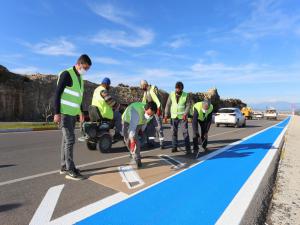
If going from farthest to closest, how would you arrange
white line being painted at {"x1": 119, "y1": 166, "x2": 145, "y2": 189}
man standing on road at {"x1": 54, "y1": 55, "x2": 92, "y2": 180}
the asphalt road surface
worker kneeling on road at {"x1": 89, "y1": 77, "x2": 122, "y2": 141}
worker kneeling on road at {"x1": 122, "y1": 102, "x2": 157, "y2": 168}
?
worker kneeling on road at {"x1": 89, "y1": 77, "x2": 122, "y2": 141}, worker kneeling on road at {"x1": 122, "y1": 102, "x2": 157, "y2": 168}, man standing on road at {"x1": 54, "y1": 55, "x2": 92, "y2": 180}, white line being painted at {"x1": 119, "y1": 166, "x2": 145, "y2": 189}, the asphalt road surface

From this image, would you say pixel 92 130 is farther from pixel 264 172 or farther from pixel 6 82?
pixel 6 82

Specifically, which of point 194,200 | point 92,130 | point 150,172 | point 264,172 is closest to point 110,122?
point 92,130

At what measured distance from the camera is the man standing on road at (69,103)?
19.0ft

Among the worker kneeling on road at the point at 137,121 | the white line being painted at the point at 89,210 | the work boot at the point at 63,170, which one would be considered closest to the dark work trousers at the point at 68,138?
the work boot at the point at 63,170

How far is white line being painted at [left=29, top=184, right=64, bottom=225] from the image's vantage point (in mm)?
3752

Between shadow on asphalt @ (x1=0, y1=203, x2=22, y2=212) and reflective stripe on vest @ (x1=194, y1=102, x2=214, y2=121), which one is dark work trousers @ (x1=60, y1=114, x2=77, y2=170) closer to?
shadow on asphalt @ (x1=0, y1=203, x2=22, y2=212)

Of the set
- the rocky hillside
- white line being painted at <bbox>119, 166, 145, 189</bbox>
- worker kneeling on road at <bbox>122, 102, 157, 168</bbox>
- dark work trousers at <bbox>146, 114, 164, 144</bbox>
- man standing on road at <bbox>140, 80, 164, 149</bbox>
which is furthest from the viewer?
the rocky hillside

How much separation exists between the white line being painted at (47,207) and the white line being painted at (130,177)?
1.12 meters

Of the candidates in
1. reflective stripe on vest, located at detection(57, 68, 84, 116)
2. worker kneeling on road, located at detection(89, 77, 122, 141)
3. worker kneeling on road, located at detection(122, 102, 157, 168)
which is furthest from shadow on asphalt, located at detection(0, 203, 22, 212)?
worker kneeling on road, located at detection(89, 77, 122, 141)

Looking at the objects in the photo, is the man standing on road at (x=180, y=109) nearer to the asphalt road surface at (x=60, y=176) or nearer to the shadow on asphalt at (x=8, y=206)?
the asphalt road surface at (x=60, y=176)

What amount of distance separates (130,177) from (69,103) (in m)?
1.74

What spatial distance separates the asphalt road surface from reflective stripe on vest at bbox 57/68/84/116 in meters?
1.20

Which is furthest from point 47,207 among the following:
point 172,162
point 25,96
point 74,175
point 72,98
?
point 25,96

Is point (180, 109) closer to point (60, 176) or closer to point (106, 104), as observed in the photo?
point (106, 104)
